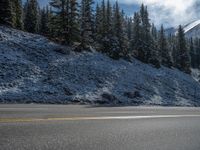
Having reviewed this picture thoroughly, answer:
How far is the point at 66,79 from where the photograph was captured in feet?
101

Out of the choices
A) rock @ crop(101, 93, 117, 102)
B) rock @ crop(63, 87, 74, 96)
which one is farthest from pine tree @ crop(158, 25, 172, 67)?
rock @ crop(63, 87, 74, 96)

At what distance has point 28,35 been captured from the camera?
40906 mm

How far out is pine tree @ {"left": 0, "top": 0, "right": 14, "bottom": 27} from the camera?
1657 inches

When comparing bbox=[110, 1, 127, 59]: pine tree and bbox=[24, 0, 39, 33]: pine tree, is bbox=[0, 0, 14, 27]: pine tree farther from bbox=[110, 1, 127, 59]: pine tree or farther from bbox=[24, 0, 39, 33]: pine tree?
bbox=[24, 0, 39, 33]: pine tree

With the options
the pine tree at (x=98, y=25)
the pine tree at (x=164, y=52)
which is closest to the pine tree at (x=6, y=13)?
the pine tree at (x=98, y=25)

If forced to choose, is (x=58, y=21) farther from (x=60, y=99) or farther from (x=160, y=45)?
(x=160, y=45)

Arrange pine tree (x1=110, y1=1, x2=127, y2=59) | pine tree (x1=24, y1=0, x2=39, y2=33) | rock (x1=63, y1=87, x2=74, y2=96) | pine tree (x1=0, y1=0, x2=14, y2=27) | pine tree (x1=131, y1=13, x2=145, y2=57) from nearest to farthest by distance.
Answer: rock (x1=63, y1=87, x2=74, y2=96) < pine tree (x1=0, y1=0, x2=14, y2=27) < pine tree (x1=110, y1=1, x2=127, y2=59) < pine tree (x1=131, y1=13, x2=145, y2=57) < pine tree (x1=24, y1=0, x2=39, y2=33)

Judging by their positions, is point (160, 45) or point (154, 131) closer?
point (154, 131)

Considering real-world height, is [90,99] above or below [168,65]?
below

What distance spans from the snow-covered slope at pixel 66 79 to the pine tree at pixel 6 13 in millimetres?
3381

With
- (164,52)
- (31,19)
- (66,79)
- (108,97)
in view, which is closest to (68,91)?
Result: (66,79)

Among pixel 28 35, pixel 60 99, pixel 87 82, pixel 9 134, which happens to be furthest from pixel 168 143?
pixel 28 35

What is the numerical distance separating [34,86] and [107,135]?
20128mm

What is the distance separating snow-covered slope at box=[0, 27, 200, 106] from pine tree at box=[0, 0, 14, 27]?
133 inches
